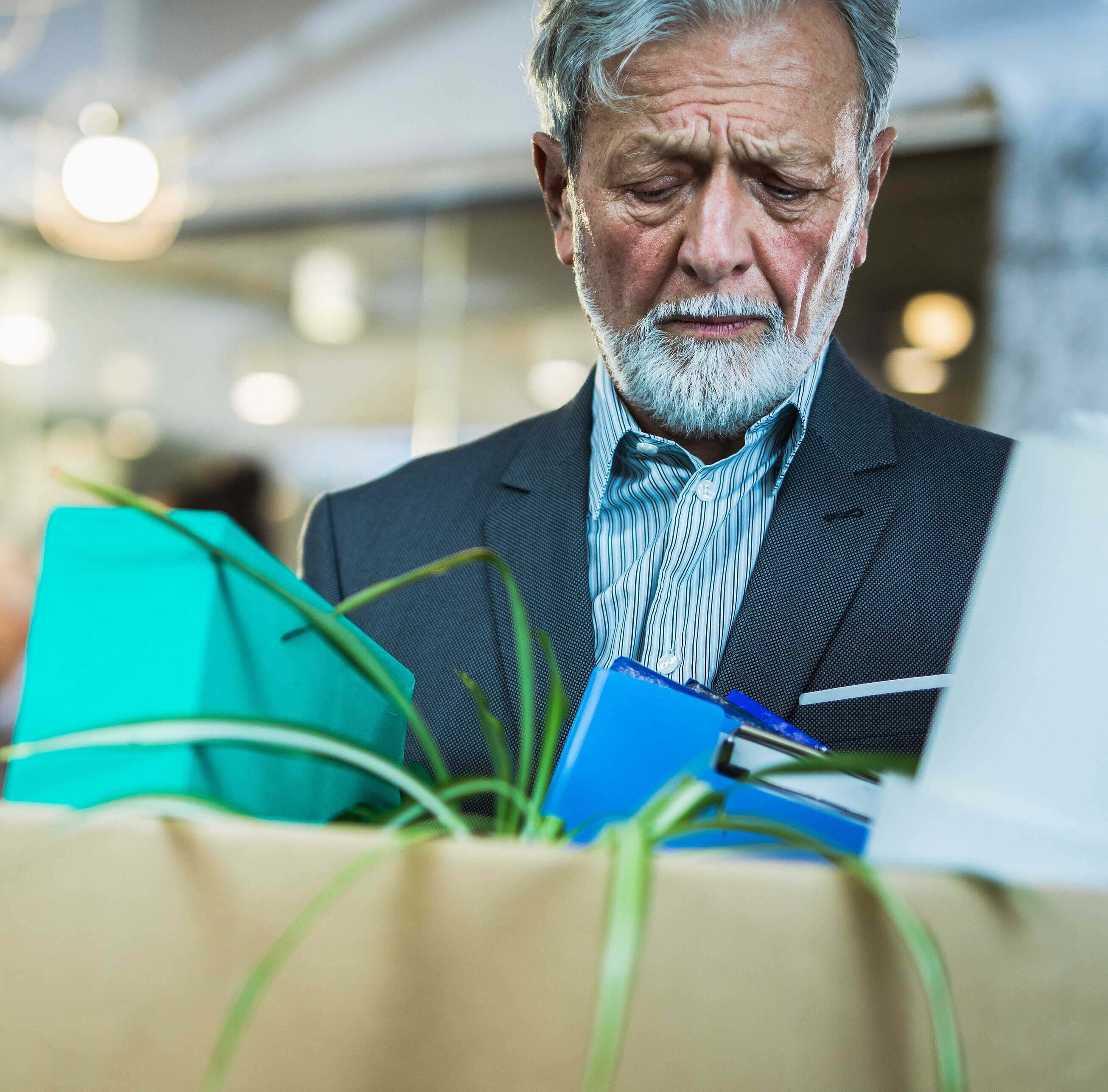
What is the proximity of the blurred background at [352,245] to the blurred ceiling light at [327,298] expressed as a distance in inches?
0.5

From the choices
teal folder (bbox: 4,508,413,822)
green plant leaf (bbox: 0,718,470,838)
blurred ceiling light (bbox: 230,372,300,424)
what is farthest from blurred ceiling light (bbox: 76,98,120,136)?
green plant leaf (bbox: 0,718,470,838)

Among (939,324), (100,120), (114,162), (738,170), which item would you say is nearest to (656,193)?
(738,170)

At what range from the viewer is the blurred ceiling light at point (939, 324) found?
3.15m

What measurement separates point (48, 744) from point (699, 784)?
0.21m

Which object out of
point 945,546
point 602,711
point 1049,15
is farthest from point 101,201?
point 602,711

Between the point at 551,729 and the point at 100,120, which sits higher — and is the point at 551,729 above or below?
below

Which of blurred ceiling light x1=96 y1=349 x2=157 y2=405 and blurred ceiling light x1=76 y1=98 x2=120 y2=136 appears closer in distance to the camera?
blurred ceiling light x1=76 y1=98 x2=120 y2=136

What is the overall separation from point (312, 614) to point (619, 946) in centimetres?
17

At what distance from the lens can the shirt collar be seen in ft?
3.28

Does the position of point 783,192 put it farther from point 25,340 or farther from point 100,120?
point 25,340

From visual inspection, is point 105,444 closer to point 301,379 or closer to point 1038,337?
point 301,379

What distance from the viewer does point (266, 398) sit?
13.9 ft

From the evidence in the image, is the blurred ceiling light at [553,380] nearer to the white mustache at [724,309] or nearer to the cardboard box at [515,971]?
the white mustache at [724,309]

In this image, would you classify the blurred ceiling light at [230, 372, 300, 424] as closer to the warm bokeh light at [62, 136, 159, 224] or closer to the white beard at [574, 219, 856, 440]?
the warm bokeh light at [62, 136, 159, 224]
